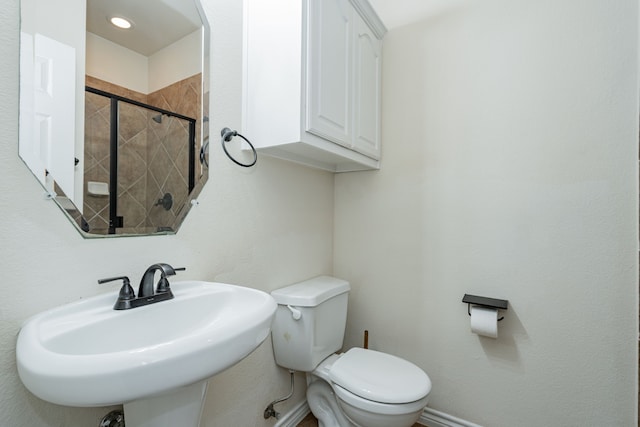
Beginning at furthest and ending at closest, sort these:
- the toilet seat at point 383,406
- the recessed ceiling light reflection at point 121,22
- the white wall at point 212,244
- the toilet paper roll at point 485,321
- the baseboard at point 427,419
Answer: the baseboard at point 427,419, the toilet paper roll at point 485,321, the toilet seat at point 383,406, the recessed ceiling light reflection at point 121,22, the white wall at point 212,244

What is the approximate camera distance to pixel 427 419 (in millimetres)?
1591

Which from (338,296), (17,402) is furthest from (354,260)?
(17,402)

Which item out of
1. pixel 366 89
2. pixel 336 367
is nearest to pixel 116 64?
pixel 366 89

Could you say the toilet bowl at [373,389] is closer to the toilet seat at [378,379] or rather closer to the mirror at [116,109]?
the toilet seat at [378,379]

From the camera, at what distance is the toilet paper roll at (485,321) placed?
135 cm

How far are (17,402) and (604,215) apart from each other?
2002 mm

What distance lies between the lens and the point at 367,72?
1607 mm

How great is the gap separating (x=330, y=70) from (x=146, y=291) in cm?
108

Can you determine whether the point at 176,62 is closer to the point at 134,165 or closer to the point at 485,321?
the point at 134,165

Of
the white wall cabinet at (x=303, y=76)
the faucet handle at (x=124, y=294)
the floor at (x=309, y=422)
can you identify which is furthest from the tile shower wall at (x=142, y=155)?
the floor at (x=309, y=422)

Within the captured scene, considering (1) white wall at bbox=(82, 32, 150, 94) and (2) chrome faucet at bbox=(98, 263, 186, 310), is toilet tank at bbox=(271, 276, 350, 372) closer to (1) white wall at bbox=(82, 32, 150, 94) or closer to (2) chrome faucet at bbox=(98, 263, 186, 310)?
(2) chrome faucet at bbox=(98, 263, 186, 310)

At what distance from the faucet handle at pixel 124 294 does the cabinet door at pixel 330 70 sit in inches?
31.4

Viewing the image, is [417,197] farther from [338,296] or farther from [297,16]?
[297,16]

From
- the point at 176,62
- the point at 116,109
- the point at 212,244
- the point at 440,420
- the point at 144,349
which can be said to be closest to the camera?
the point at 144,349
